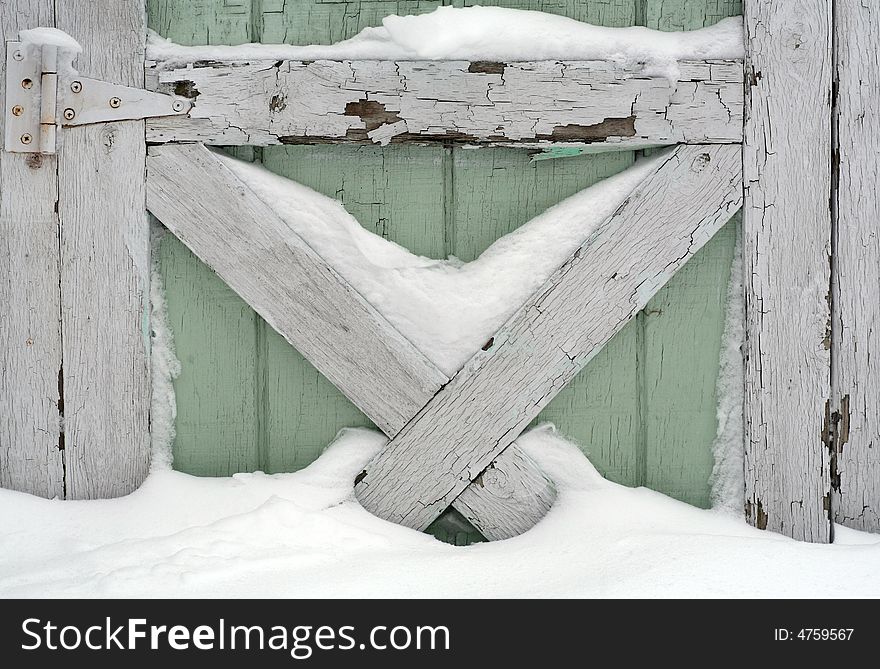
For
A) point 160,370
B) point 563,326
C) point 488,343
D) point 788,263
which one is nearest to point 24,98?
point 160,370

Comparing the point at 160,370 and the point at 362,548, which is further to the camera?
the point at 160,370

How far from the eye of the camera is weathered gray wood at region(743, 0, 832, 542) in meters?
1.58

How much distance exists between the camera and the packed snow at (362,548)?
1.38 m

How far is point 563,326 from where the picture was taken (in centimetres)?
161

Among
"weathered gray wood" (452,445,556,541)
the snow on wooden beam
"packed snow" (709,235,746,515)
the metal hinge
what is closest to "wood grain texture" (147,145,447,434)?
the snow on wooden beam

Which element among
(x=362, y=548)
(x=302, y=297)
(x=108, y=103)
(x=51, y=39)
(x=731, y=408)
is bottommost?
(x=362, y=548)

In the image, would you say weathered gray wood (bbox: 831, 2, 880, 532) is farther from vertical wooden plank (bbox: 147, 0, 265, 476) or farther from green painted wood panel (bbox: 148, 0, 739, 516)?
vertical wooden plank (bbox: 147, 0, 265, 476)

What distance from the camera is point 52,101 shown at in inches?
62.9

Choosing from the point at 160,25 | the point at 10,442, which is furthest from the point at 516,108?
the point at 10,442

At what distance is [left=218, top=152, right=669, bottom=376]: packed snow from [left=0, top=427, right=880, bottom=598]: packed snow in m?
0.26

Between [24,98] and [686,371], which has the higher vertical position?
[24,98]

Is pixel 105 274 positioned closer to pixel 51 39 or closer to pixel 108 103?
pixel 108 103

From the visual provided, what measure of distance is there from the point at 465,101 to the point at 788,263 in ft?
2.55

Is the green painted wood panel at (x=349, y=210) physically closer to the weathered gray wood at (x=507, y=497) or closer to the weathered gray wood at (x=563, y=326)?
the weathered gray wood at (x=563, y=326)
